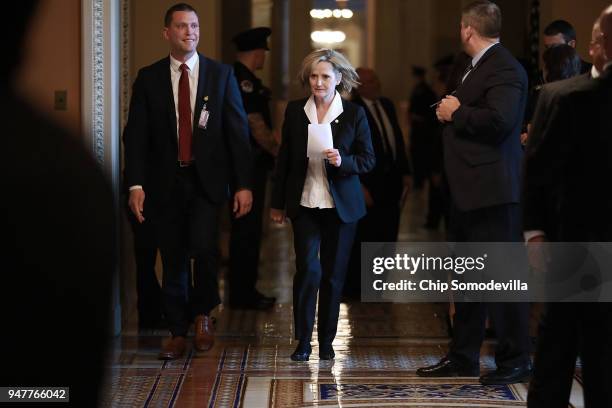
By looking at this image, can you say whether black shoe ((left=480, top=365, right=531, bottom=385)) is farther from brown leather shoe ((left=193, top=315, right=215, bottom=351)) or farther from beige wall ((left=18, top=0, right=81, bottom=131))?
beige wall ((left=18, top=0, right=81, bottom=131))

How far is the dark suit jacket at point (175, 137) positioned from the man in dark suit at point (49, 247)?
443cm

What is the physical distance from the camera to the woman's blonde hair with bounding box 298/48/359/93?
5922 mm

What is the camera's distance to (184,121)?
6047mm

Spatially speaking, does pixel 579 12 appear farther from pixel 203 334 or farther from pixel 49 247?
pixel 49 247

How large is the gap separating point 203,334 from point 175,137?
1.07 meters

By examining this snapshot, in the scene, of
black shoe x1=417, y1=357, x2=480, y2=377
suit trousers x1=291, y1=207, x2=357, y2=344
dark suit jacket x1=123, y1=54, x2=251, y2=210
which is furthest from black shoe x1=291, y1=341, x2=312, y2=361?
dark suit jacket x1=123, y1=54, x2=251, y2=210

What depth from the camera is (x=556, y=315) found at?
3.70 metres

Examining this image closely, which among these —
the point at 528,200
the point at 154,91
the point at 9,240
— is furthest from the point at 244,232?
the point at 9,240

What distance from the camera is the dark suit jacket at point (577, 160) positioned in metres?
3.54

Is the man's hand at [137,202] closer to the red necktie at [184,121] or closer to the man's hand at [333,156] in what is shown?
the red necktie at [184,121]

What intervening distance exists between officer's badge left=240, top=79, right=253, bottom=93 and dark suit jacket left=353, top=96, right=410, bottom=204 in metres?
0.83

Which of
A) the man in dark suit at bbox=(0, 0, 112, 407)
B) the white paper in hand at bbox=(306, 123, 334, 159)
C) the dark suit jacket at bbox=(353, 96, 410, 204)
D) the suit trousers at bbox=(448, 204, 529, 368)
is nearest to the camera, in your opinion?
the man in dark suit at bbox=(0, 0, 112, 407)

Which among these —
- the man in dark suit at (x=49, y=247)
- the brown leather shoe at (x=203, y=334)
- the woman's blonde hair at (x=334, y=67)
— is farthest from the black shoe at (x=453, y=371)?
the man in dark suit at (x=49, y=247)

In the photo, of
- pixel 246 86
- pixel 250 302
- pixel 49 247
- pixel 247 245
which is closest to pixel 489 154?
pixel 246 86
